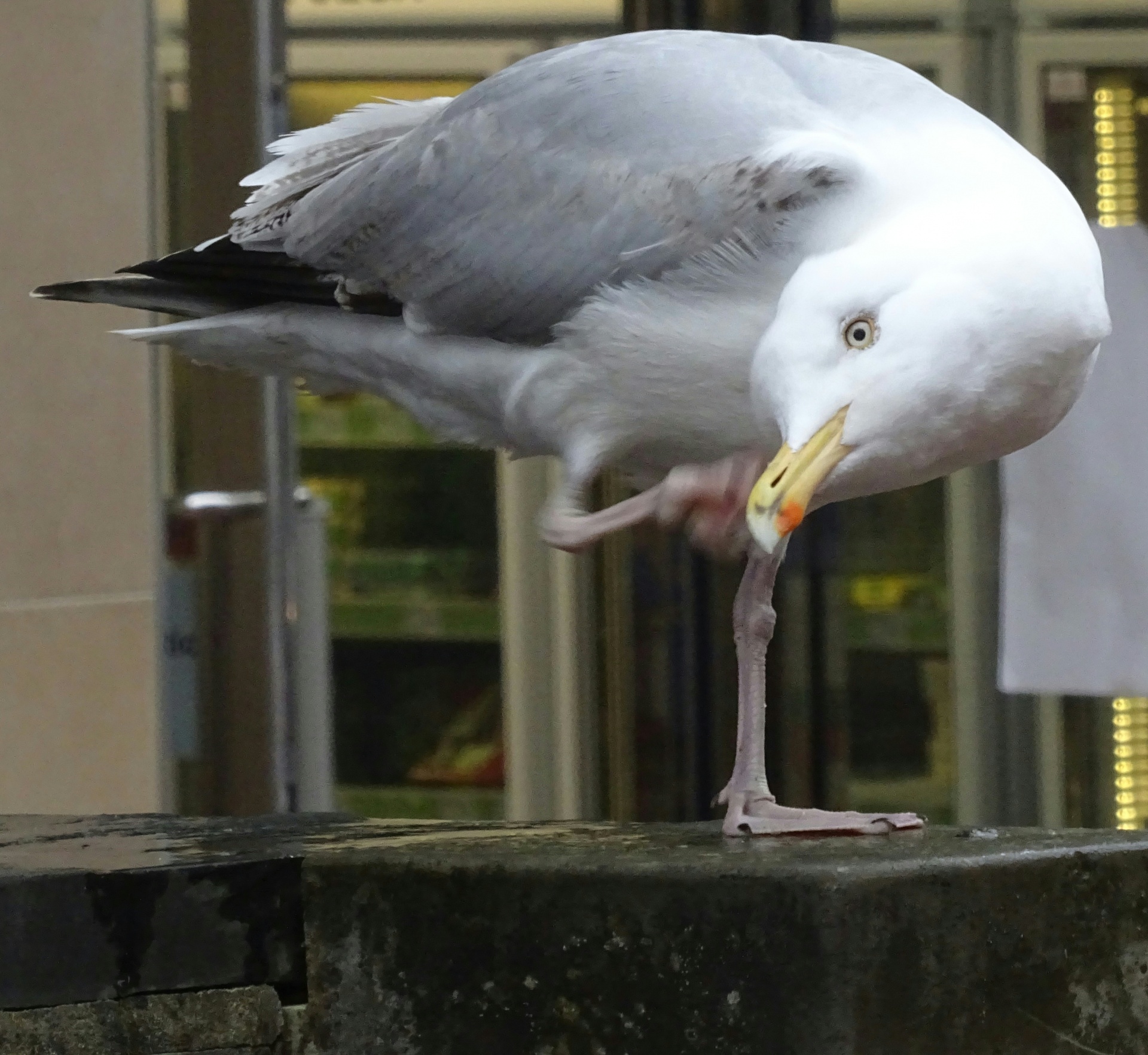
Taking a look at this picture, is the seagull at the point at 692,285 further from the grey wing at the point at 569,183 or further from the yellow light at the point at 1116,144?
the yellow light at the point at 1116,144

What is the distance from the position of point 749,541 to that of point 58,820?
0.77m

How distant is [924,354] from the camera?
46.0 inches

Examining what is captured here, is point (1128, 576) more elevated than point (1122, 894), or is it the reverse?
point (1128, 576)

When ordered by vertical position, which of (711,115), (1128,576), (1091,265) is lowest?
(1128,576)

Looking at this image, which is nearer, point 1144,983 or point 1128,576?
point 1144,983

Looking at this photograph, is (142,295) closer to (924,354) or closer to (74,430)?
(74,430)

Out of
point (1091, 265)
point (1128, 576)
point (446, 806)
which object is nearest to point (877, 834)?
point (1091, 265)

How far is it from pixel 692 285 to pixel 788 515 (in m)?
0.25

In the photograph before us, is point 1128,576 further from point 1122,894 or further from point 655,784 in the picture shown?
point 1122,894

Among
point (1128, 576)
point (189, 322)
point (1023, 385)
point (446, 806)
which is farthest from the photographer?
point (446, 806)

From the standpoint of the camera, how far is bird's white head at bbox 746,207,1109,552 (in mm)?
1170

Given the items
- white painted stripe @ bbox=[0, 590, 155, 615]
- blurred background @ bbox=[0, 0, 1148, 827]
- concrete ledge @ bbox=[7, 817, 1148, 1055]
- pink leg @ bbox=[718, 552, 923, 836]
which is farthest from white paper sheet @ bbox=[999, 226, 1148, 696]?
white painted stripe @ bbox=[0, 590, 155, 615]

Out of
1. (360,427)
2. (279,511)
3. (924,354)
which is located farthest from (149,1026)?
Result: (360,427)

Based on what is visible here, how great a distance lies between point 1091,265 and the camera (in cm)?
123
